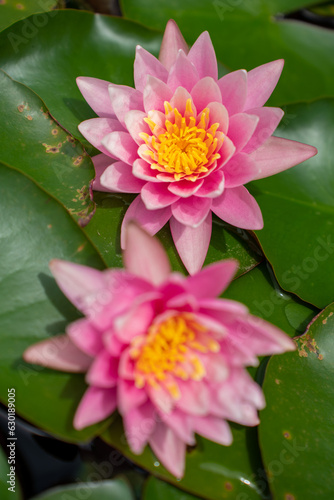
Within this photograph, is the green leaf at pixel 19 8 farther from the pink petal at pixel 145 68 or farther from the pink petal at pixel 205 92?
the pink petal at pixel 205 92

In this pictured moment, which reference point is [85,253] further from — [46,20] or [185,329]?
[46,20]

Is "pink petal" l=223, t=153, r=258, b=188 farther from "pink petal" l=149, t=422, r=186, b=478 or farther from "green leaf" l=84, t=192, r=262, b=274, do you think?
"pink petal" l=149, t=422, r=186, b=478

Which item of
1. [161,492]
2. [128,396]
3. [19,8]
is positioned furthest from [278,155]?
[19,8]

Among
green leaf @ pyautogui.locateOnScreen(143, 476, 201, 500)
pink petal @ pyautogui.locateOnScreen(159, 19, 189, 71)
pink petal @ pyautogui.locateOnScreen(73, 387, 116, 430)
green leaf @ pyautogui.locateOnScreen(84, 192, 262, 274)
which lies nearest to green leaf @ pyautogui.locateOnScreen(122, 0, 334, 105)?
pink petal @ pyautogui.locateOnScreen(159, 19, 189, 71)

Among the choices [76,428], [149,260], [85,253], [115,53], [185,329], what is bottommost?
[76,428]

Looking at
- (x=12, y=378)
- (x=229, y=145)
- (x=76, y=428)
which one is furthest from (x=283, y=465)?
(x=229, y=145)

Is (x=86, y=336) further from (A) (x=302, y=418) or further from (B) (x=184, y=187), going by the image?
(A) (x=302, y=418)

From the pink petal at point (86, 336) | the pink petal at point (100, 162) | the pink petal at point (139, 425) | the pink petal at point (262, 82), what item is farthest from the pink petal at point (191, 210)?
the pink petal at point (139, 425)
